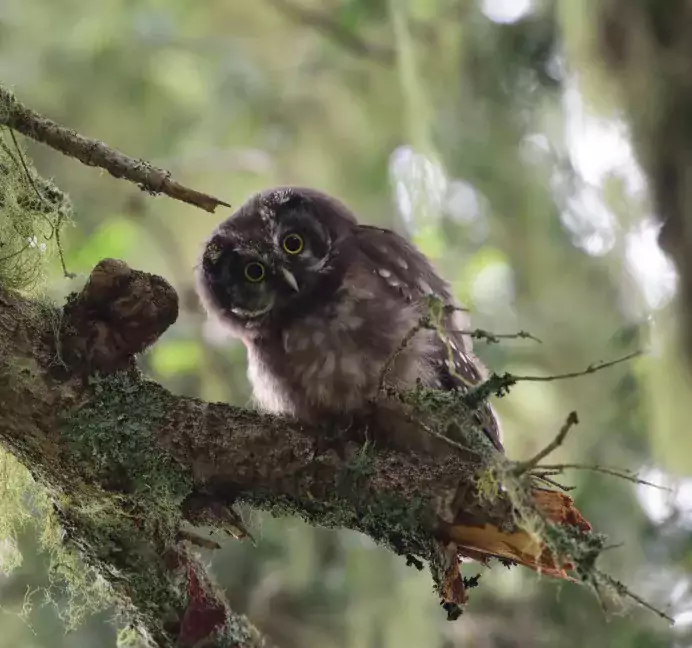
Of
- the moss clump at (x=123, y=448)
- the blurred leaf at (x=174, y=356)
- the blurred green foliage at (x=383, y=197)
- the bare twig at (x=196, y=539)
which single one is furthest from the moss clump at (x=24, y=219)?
the blurred leaf at (x=174, y=356)

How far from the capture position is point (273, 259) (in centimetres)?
142

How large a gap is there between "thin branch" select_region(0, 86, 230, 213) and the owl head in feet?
1.60

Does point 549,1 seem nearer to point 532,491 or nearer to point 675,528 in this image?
point 675,528

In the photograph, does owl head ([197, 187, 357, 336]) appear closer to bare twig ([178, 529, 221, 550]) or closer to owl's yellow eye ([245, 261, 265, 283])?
owl's yellow eye ([245, 261, 265, 283])

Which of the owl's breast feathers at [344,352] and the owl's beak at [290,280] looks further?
the owl's beak at [290,280]

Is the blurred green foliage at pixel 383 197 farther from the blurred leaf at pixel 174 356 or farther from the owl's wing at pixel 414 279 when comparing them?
the owl's wing at pixel 414 279

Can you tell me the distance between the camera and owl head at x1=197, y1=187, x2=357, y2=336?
4.57 ft

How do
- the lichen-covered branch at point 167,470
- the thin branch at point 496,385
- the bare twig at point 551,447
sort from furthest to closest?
the lichen-covered branch at point 167,470 → the thin branch at point 496,385 → the bare twig at point 551,447

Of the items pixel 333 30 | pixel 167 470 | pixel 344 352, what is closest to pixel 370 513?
pixel 167 470

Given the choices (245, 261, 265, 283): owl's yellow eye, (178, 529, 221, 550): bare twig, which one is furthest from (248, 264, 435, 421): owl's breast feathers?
(178, 529, 221, 550): bare twig

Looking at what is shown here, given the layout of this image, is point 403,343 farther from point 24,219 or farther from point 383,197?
point 383,197

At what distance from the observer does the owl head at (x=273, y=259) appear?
139cm

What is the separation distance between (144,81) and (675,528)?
2.21 metres

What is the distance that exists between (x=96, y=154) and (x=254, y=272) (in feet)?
1.79
